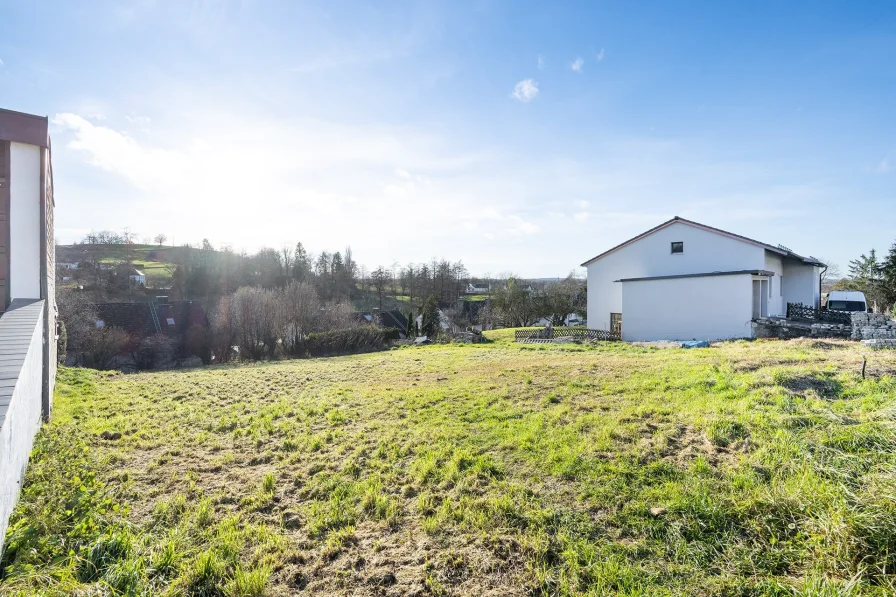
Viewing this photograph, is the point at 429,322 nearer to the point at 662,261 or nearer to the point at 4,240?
the point at 662,261

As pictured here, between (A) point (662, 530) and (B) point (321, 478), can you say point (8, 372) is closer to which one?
(B) point (321, 478)

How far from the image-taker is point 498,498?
4016mm

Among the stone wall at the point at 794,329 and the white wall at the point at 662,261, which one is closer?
the stone wall at the point at 794,329

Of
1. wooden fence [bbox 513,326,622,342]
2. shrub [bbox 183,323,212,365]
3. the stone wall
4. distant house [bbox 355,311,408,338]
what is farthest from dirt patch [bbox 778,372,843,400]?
distant house [bbox 355,311,408,338]

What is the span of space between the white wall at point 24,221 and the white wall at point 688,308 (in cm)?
2111

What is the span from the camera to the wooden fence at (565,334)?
67.9 feet

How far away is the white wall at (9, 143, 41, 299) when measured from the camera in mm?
6664

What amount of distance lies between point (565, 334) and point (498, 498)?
18.6 meters

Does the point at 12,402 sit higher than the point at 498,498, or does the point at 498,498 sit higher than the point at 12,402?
the point at 12,402

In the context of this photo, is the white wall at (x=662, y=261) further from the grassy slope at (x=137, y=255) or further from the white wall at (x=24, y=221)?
the grassy slope at (x=137, y=255)

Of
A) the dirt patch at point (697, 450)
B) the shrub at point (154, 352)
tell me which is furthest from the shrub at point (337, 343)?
the dirt patch at point (697, 450)

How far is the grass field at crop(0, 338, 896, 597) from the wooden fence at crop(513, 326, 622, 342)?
13.4m

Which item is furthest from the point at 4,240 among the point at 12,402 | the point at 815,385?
the point at 815,385

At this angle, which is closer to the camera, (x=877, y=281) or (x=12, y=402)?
(x=12, y=402)
